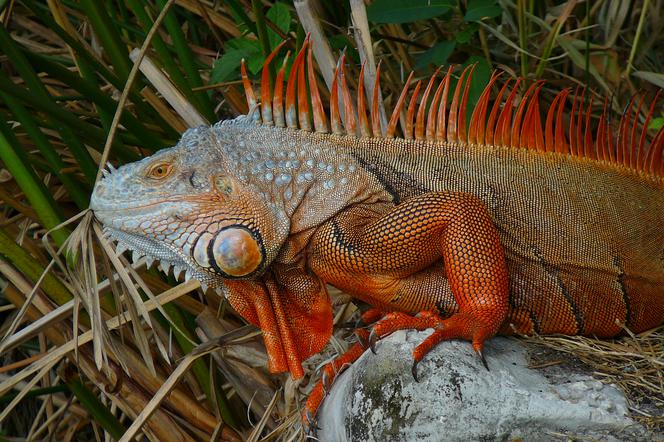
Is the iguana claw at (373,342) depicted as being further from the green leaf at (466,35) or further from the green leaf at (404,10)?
the green leaf at (466,35)

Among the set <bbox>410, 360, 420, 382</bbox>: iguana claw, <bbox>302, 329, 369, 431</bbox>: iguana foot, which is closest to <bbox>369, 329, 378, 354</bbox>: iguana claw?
<bbox>410, 360, 420, 382</bbox>: iguana claw

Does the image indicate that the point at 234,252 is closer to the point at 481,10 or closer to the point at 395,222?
the point at 395,222

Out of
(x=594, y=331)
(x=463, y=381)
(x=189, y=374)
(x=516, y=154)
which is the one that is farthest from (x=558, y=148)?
(x=189, y=374)

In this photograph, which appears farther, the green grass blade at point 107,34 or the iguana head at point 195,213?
the green grass blade at point 107,34

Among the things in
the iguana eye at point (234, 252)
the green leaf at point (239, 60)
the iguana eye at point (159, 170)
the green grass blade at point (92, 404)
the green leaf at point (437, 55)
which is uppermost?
the green leaf at point (239, 60)

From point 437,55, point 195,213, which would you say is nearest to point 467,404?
point 195,213

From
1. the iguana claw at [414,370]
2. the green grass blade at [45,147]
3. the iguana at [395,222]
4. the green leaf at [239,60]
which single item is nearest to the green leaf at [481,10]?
the iguana at [395,222]

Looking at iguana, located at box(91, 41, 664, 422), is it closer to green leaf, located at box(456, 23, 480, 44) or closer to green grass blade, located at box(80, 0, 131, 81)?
green leaf, located at box(456, 23, 480, 44)
